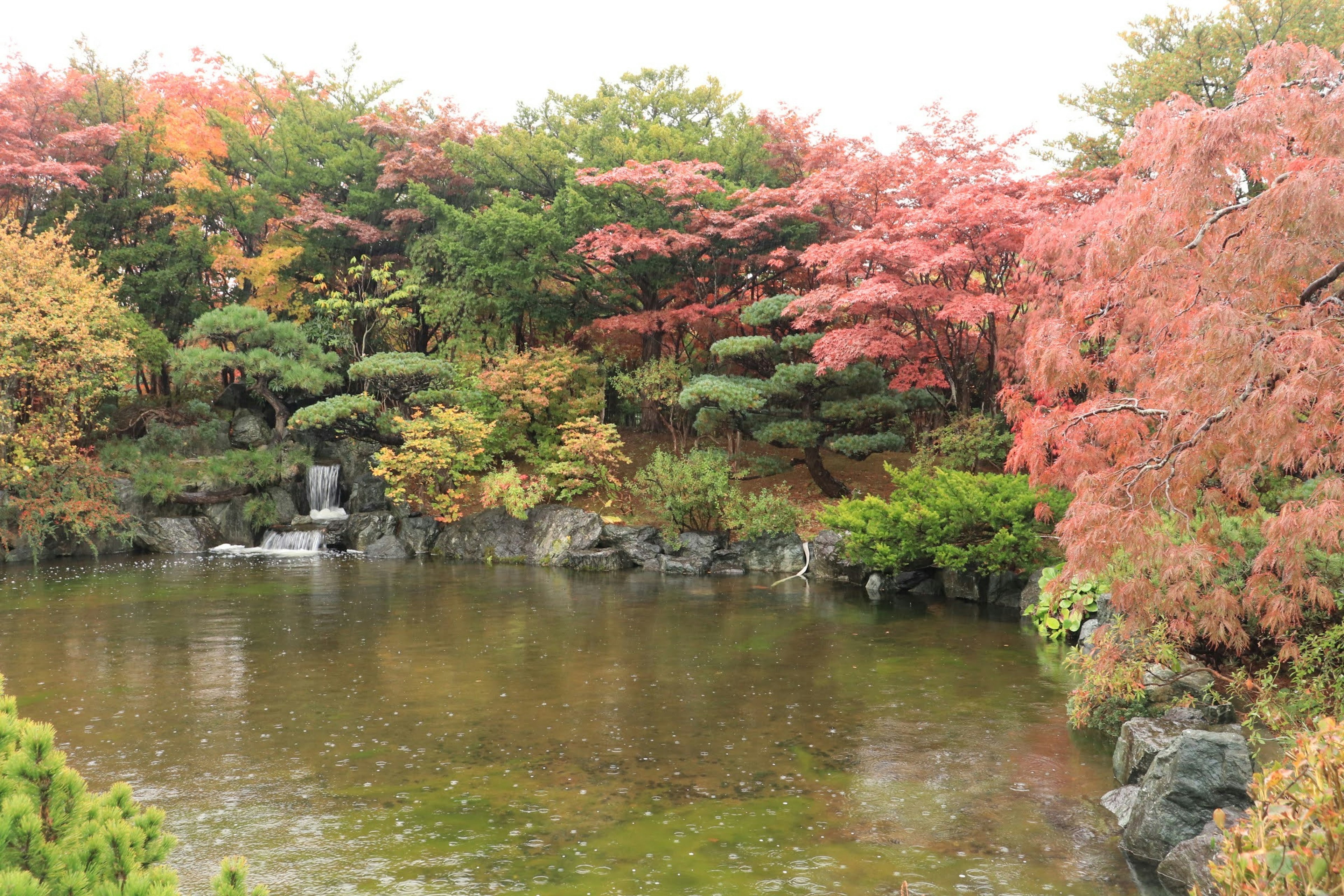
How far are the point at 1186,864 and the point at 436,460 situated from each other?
534 inches

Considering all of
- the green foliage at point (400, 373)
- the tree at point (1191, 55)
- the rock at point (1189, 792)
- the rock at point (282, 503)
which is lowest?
the rock at point (1189, 792)

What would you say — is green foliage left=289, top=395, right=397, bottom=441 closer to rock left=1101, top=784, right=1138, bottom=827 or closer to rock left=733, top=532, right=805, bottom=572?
rock left=733, top=532, right=805, bottom=572

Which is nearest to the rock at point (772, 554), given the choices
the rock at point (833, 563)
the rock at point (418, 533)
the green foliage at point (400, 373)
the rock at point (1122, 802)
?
the rock at point (833, 563)

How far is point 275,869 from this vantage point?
4.11 metres

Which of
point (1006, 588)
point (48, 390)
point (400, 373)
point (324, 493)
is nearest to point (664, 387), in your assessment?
point (400, 373)

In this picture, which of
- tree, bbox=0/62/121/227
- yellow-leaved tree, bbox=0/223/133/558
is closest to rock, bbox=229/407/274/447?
yellow-leaved tree, bbox=0/223/133/558

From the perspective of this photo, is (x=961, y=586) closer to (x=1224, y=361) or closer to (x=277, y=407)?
(x=1224, y=361)

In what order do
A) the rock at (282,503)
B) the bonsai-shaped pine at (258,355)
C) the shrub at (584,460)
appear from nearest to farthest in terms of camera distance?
1. the shrub at (584,460)
2. the bonsai-shaped pine at (258,355)
3. the rock at (282,503)

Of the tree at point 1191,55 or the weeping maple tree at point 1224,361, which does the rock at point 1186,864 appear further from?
the tree at point 1191,55

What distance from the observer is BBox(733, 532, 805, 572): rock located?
44.5ft

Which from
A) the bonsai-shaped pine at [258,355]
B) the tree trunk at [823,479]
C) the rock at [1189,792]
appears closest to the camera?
the rock at [1189,792]

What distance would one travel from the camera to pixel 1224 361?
4.71 metres

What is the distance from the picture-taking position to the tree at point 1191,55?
14406 mm

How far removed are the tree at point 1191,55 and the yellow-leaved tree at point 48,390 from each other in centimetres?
1679
